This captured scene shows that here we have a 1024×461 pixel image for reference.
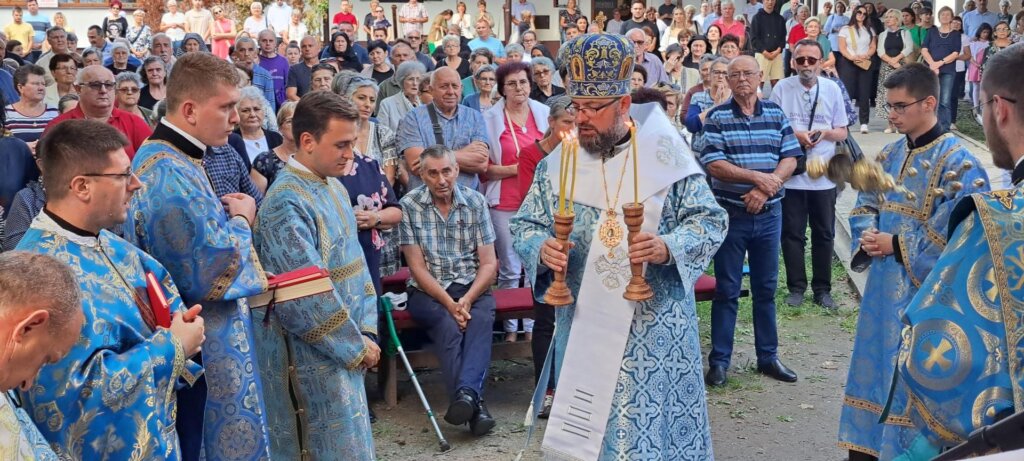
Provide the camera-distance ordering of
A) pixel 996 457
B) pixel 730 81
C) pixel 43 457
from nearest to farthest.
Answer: pixel 996 457
pixel 43 457
pixel 730 81

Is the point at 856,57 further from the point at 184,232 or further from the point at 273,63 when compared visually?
the point at 184,232

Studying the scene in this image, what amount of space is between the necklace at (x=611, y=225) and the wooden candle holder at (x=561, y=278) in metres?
0.25

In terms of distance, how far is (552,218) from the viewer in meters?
4.52

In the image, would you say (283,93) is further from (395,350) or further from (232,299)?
(232,299)

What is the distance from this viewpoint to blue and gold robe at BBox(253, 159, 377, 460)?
4625 mm

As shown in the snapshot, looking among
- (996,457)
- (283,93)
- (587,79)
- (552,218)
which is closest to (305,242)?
(552,218)

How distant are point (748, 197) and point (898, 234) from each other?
2.16 meters

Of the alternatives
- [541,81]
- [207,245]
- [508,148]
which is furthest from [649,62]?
[207,245]

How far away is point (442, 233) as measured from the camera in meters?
6.95

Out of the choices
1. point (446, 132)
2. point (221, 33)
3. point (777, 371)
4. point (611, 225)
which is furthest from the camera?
point (221, 33)

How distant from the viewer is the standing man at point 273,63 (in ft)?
46.0

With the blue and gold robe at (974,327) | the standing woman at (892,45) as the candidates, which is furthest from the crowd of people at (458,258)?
the standing woman at (892,45)

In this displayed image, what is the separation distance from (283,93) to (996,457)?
1319 centimetres

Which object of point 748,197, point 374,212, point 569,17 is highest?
point 569,17
